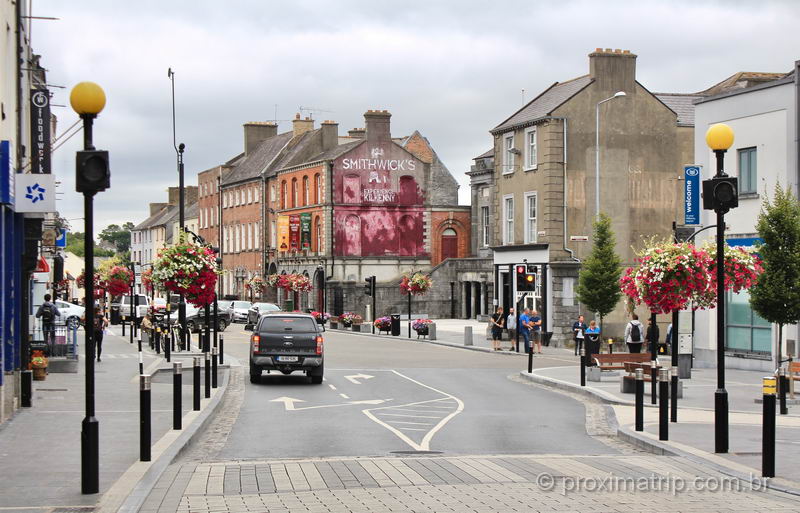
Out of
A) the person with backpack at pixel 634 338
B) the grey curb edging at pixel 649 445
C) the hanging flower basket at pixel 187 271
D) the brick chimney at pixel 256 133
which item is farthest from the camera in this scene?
the brick chimney at pixel 256 133

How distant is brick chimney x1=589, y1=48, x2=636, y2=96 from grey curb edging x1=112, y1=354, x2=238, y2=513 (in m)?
33.3

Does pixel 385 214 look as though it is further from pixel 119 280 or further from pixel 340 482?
pixel 340 482

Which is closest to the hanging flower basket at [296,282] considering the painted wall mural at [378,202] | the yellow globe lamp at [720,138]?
the painted wall mural at [378,202]

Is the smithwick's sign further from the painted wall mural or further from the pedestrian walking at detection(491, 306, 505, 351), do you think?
the painted wall mural

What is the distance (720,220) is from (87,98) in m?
8.54

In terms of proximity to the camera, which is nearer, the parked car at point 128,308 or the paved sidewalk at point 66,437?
the paved sidewalk at point 66,437

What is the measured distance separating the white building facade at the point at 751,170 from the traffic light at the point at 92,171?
22.8 metres

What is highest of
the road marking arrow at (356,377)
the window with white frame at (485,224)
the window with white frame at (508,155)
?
the window with white frame at (508,155)

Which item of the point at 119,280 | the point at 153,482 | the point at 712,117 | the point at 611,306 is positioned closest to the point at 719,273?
the point at 153,482

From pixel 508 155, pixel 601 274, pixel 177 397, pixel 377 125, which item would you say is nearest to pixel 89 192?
pixel 177 397

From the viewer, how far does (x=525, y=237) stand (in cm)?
5169

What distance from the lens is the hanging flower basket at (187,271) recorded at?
31594 millimetres

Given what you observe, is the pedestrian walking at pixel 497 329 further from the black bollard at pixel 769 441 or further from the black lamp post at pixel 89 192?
the black lamp post at pixel 89 192

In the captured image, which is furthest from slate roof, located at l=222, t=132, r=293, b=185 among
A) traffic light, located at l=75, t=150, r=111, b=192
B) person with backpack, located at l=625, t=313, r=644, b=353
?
traffic light, located at l=75, t=150, r=111, b=192
